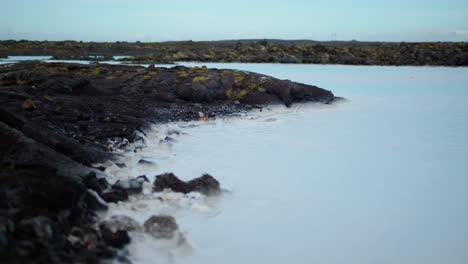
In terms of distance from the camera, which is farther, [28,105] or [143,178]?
[28,105]

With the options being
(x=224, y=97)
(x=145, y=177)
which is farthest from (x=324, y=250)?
(x=224, y=97)

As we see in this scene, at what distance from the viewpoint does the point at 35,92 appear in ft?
28.9

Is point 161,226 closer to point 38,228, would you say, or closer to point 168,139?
point 38,228

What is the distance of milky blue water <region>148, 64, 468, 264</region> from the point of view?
3.54 metres

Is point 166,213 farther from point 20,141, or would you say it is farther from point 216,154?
point 216,154

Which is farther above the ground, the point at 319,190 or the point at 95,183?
the point at 95,183

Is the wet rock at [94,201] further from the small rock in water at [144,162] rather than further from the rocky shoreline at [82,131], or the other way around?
the small rock in water at [144,162]

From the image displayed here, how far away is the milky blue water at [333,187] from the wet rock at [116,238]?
0.54 metres

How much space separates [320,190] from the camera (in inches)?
191

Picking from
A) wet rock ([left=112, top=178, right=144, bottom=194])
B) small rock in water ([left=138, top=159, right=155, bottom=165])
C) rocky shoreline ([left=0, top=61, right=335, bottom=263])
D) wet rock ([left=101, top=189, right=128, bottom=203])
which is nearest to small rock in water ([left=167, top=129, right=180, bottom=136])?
rocky shoreline ([left=0, top=61, right=335, bottom=263])

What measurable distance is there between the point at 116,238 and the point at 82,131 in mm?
3798

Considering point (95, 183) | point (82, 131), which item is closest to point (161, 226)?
point (95, 183)

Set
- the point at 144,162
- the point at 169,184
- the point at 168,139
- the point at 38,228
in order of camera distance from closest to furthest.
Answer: the point at 38,228 < the point at 169,184 < the point at 144,162 < the point at 168,139

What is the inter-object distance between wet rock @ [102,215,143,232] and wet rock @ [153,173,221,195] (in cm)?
84
